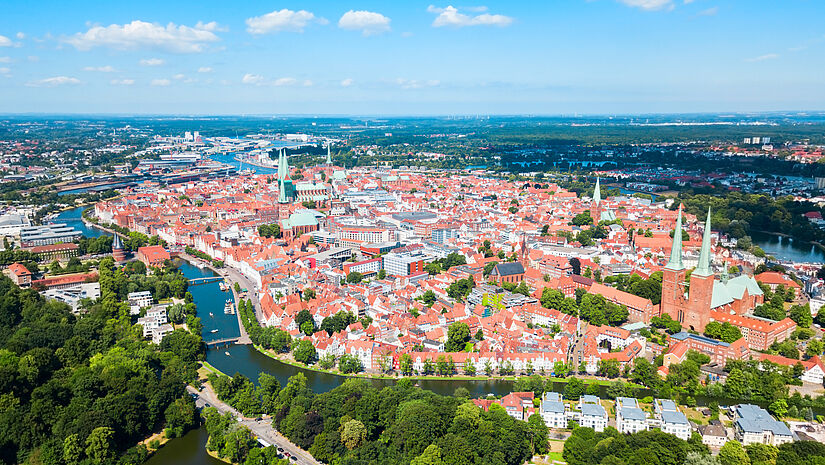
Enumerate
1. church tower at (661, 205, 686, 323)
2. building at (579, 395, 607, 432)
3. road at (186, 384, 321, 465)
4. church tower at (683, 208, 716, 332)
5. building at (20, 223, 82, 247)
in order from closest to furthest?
1. road at (186, 384, 321, 465)
2. building at (579, 395, 607, 432)
3. church tower at (683, 208, 716, 332)
4. church tower at (661, 205, 686, 323)
5. building at (20, 223, 82, 247)

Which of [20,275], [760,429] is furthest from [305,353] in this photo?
[20,275]

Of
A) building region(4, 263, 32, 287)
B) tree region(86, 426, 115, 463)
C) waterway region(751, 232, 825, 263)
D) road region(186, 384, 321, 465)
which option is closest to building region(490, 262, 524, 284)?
road region(186, 384, 321, 465)

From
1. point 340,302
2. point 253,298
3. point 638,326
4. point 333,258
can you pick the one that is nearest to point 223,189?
point 333,258

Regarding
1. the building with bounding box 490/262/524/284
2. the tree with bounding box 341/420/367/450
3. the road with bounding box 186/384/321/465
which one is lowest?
the road with bounding box 186/384/321/465

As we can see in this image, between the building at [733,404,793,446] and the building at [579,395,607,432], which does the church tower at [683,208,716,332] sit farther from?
the building at [579,395,607,432]

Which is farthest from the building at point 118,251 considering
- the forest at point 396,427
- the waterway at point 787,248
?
the waterway at point 787,248

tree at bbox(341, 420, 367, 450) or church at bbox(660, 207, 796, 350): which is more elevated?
church at bbox(660, 207, 796, 350)

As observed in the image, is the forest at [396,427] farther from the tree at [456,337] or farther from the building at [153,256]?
the building at [153,256]

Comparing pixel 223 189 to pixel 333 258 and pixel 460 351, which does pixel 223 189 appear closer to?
pixel 333 258
